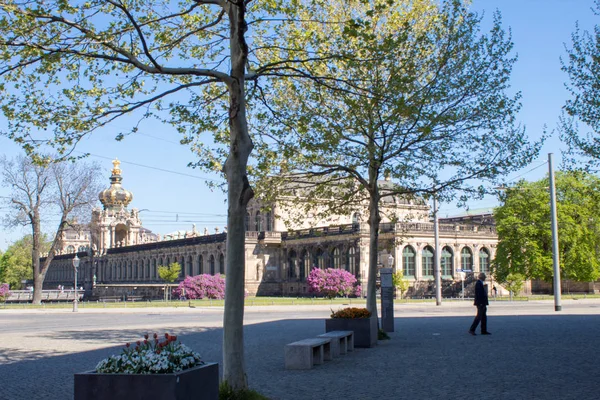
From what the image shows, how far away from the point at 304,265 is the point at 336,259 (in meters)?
7.89

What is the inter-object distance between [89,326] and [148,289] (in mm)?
53451

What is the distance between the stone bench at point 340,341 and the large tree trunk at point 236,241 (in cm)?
614

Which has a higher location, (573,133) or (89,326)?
(573,133)

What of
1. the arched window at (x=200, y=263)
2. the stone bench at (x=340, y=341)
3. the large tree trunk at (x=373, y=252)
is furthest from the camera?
the arched window at (x=200, y=263)

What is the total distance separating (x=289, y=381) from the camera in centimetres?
1247

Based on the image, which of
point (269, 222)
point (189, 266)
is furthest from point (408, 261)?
point (189, 266)

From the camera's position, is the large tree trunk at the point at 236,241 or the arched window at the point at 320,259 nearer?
the large tree trunk at the point at 236,241

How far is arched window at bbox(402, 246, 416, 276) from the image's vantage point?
70.9 meters

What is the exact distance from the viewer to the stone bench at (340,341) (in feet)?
52.4

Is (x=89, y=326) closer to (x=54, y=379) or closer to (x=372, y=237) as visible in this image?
(x=372, y=237)

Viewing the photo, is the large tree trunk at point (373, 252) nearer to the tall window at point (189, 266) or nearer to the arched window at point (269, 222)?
the arched window at point (269, 222)

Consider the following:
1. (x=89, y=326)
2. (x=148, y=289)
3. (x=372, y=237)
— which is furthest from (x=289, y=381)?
(x=148, y=289)

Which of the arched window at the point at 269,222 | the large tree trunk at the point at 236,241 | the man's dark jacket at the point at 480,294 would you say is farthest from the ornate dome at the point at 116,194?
the large tree trunk at the point at 236,241

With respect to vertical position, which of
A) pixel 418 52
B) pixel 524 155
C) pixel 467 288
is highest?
pixel 418 52
